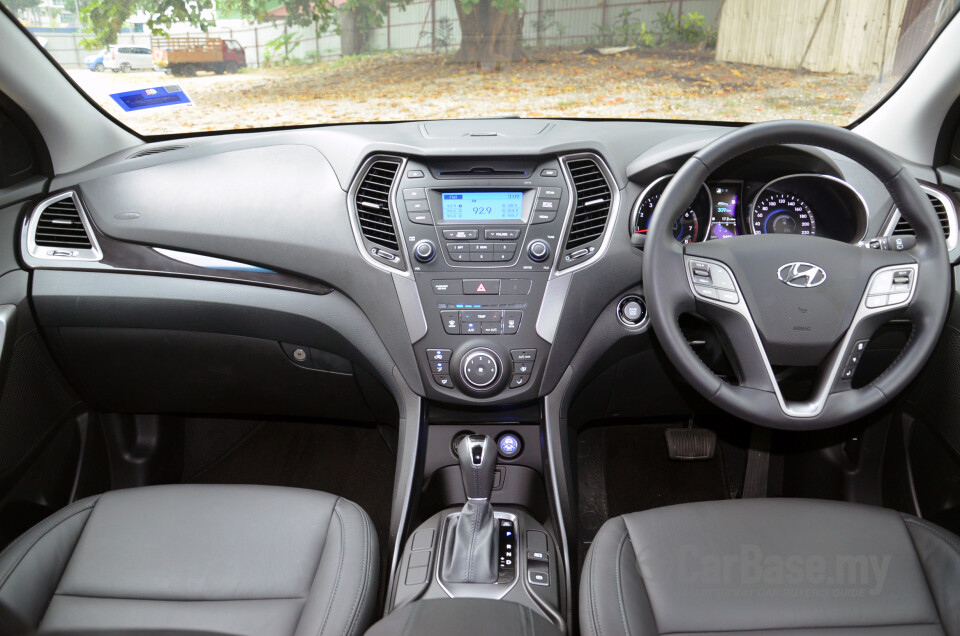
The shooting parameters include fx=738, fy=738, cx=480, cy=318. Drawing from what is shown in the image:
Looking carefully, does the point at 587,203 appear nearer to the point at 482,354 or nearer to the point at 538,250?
the point at 538,250

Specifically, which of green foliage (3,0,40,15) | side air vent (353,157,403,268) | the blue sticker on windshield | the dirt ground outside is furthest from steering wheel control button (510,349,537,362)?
green foliage (3,0,40,15)

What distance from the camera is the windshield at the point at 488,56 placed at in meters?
2.10

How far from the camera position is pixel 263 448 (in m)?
2.71

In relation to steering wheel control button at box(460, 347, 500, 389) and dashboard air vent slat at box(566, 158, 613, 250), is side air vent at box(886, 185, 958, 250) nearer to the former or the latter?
dashboard air vent slat at box(566, 158, 613, 250)

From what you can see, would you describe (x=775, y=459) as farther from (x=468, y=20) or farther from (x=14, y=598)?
(x=14, y=598)

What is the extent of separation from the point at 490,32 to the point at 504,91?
→ 170 mm

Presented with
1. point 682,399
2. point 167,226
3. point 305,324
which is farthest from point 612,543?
point 167,226

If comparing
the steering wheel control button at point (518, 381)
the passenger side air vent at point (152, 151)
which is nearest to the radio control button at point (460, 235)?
the steering wheel control button at point (518, 381)

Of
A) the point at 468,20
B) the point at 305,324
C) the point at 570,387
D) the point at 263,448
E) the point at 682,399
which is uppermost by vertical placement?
the point at 468,20

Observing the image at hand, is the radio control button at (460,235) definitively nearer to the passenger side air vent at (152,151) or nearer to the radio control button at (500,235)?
the radio control button at (500,235)

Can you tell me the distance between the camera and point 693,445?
2512mm

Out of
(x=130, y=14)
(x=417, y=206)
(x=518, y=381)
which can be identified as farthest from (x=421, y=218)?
(x=130, y=14)

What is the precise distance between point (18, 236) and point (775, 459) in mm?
2402

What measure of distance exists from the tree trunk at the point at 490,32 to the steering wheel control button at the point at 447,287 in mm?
782
